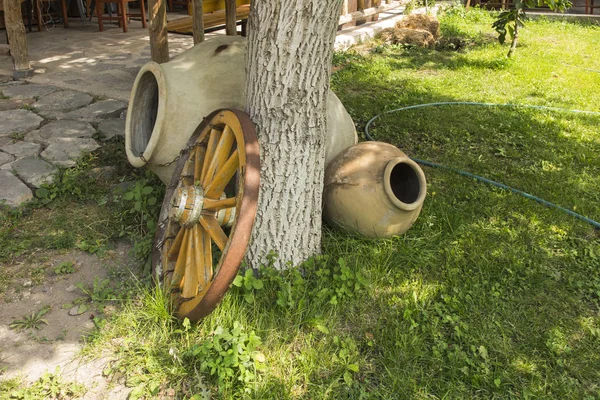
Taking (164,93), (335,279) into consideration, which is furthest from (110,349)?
(164,93)

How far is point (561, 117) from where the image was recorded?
5.38m

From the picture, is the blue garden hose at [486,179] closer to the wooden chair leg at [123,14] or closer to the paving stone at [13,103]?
the paving stone at [13,103]

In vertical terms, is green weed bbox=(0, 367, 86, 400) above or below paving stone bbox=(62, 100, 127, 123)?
below

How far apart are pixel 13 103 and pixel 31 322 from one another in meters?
3.00

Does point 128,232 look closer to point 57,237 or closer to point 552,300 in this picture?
point 57,237

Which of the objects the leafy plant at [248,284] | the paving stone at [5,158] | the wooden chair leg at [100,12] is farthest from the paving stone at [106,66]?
the leafy plant at [248,284]

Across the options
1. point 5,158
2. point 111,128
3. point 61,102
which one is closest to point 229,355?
point 5,158

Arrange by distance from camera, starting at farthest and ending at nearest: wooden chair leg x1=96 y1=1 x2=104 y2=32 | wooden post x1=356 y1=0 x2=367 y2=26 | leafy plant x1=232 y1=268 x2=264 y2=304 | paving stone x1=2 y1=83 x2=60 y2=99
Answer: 1. wooden post x1=356 y1=0 x2=367 y2=26
2. wooden chair leg x1=96 y1=1 x2=104 y2=32
3. paving stone x1=2 y1=83 x2=60 y2=99
4. leafy plant x1=232 y1=268 x2=264 y2=304

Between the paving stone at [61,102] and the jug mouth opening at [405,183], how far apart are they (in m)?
2.98

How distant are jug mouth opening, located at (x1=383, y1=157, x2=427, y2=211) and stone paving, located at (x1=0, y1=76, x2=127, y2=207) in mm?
2214

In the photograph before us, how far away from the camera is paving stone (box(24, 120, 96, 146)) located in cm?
416

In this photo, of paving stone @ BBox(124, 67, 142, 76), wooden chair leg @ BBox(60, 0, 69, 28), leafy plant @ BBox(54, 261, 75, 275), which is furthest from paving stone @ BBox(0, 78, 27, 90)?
wooden chair leg @ BBox(60, 0, 69, 28)

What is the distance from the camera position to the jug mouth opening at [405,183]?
298 cm

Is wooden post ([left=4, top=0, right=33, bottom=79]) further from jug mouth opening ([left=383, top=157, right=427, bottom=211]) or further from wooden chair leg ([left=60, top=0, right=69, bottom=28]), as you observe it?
jug mouth opening ([left=383, top=157, right=427, bottom=211])
